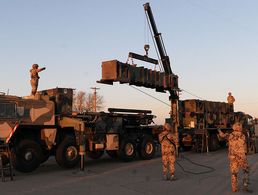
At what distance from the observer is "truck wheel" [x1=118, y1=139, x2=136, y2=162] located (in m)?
16.7

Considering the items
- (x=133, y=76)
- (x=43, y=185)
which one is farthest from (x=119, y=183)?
(x=133, y=76)

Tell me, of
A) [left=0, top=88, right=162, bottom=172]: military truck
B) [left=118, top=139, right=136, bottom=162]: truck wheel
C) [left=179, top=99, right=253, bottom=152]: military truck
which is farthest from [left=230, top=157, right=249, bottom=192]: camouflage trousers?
[left=179, top=99, right=253, bottom=152]: military truck

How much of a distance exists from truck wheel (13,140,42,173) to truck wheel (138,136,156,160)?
5776 mm

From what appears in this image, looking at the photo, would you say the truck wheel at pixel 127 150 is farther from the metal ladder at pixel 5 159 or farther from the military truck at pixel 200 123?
the metal ladder at pixel 5 159

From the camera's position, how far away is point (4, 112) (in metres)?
12.9

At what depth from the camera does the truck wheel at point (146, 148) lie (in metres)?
17.7

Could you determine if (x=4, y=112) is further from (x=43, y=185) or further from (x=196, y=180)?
(x=196, y=180)

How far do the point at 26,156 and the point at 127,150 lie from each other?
212 inches

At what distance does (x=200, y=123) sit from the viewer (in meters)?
22.1

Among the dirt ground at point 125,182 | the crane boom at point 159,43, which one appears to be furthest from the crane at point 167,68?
the dirt ground at point 125,182

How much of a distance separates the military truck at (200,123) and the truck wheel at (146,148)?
11.5ft

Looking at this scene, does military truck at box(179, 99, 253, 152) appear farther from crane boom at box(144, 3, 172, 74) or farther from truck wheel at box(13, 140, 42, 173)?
truck wheel at box(13, 140, 42, 173)

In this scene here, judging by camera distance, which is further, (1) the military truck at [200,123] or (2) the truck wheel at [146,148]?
(1) the military truck at [200,123]

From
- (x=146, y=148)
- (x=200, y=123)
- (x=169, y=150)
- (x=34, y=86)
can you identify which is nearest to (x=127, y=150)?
(x=146, y=148)
